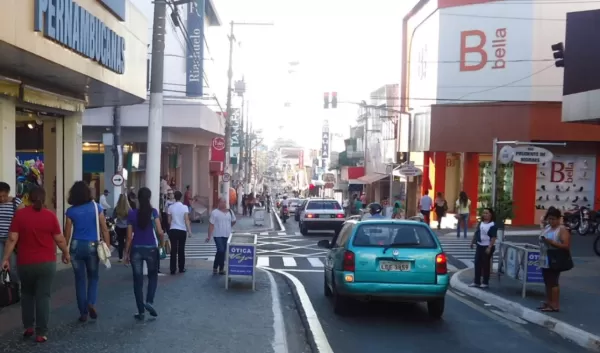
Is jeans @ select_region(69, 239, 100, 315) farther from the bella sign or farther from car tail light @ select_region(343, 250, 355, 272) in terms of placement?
the bella sign

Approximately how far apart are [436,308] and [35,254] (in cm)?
607

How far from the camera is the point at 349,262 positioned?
33.6ft

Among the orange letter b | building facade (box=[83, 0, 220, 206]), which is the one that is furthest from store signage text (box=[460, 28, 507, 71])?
building facade (box=[83, 0, 220, 206])

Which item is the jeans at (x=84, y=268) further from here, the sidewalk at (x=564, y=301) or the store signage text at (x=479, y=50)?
the store signage text at (x=479, y=50)

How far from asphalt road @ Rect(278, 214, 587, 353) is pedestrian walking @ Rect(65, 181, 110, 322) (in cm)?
322

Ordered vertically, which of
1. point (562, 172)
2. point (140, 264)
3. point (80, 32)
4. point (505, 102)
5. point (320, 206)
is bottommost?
point (320, 206)

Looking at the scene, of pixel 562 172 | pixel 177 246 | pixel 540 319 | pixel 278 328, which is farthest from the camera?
pixel 562 172

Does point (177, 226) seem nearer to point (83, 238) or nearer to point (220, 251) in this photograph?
point (220, 251)

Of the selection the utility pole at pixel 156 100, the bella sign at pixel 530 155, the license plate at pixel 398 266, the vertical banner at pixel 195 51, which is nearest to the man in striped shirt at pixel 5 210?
the utility pole at pixel 156 100

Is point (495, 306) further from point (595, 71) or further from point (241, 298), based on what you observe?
point (595, 71)

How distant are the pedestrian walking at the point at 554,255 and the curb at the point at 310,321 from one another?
386cm

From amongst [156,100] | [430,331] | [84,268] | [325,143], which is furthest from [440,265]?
[325,143]

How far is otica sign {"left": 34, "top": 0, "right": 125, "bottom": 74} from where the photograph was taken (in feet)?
33.6

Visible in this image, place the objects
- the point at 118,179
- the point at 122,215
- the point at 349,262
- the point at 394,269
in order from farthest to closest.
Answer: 1. the point at 118,179
2. the point at 122,215
3. the point at 349,262
4. the point at 394,269
